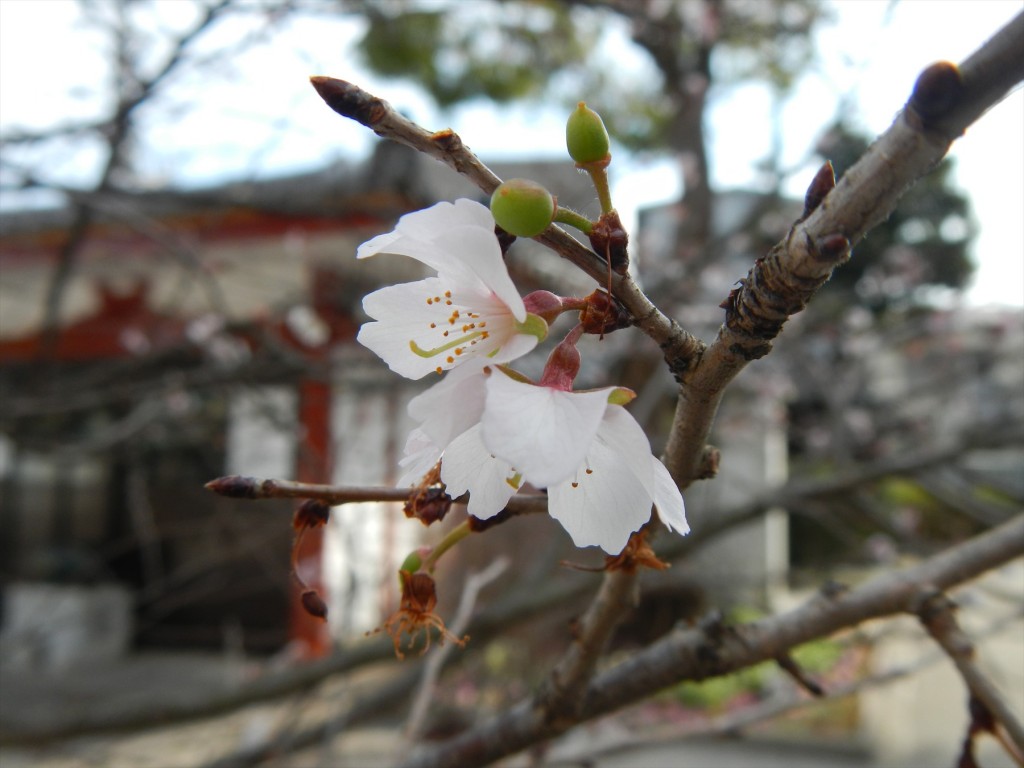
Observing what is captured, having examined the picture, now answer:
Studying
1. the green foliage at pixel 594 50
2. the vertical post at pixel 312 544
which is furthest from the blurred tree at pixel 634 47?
the vertical post at pixel 312 544

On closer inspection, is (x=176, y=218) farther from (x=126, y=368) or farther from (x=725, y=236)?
(x=725, y=236)

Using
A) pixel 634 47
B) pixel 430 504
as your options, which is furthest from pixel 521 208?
pixel 634 47

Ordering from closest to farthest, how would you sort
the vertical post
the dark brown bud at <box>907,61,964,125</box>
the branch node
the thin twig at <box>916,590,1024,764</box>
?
1. the dark brown bud at <box>907,61,964,125</box>
2. the thin twig at <box>916,590,1024,764</box>
3. the branch node
4. the vertical post

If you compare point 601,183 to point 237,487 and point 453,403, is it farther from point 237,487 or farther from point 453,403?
point 237,487

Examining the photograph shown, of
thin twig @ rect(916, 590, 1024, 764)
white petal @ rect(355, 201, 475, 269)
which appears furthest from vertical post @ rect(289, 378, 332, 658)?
white petal @ rect(355, 201, 475, 269)

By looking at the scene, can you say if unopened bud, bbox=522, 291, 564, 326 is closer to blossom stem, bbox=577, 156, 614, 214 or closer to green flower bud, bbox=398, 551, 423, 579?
blossom stem, bbox=577, 156, 614, 214

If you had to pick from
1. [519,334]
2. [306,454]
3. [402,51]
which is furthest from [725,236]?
[402,51]
